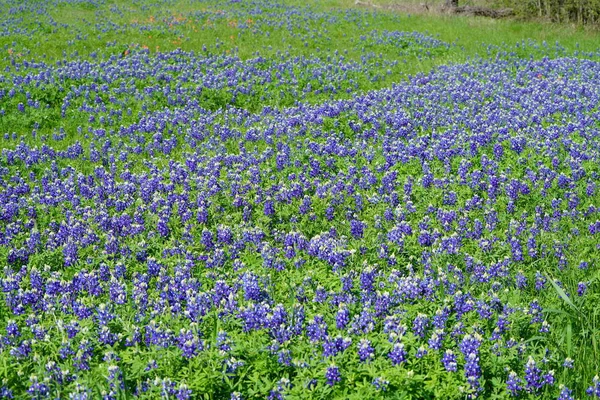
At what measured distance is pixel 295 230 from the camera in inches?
262

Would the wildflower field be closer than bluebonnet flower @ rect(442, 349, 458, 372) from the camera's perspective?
No

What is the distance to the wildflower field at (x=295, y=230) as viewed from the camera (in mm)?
4164

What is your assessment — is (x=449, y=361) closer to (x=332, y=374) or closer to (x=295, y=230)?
(x=332, y=374)

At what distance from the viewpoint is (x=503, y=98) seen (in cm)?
1175

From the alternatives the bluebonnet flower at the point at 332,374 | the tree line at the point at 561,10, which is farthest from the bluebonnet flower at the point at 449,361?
the tree line at the point at 561,10

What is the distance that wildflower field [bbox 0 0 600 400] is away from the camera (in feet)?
13.7

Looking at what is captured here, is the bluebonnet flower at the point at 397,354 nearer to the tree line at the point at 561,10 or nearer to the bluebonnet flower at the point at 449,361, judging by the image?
the bluebonnet flower at the point at 449,361

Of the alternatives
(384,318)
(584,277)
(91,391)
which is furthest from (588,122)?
(91,391)

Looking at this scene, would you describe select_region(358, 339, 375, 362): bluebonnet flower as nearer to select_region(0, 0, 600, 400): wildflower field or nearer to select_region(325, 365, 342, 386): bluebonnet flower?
select_region(0, 0, 600, 400): wildflower field

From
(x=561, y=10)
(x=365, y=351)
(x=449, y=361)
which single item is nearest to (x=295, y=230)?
(x=365, y=351)

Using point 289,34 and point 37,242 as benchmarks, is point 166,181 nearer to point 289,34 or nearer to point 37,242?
point 37,242

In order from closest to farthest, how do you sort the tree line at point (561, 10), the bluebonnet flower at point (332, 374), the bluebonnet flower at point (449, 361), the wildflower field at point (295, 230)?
the bluebonnet flower at point (332, 374) → the bluebonnet flower at point (449, 361) → the wildflower field at point (295, 230) → the tree line at point (561, 10)

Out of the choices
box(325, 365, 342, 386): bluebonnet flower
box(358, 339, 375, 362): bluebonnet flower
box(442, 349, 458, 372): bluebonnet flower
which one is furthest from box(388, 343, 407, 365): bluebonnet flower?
box(325, 365, 342, 386): bluebonnet flower

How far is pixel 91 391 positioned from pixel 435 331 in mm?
2218
